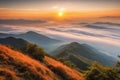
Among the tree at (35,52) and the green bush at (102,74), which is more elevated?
the tree at (35,52)

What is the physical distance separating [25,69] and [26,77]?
2.92 metres

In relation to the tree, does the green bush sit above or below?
below

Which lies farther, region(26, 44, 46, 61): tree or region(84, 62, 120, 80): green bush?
region(26, 44, 46, 61): tree

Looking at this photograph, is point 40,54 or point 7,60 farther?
point 40,54

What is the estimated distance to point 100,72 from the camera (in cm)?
4834

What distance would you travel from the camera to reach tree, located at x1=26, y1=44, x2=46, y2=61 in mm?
61231

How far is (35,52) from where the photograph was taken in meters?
63.8

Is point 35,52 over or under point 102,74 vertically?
over

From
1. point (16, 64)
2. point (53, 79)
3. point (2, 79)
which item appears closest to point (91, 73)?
point (53, 79)

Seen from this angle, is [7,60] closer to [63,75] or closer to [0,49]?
[0,49]

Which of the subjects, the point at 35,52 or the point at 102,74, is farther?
the point at 35,52

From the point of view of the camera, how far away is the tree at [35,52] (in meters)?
61.2

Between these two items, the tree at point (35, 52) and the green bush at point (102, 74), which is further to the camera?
the tree at point (35, 52)

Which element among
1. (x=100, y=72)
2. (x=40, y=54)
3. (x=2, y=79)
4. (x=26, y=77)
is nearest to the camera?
(x=2, y=79)
